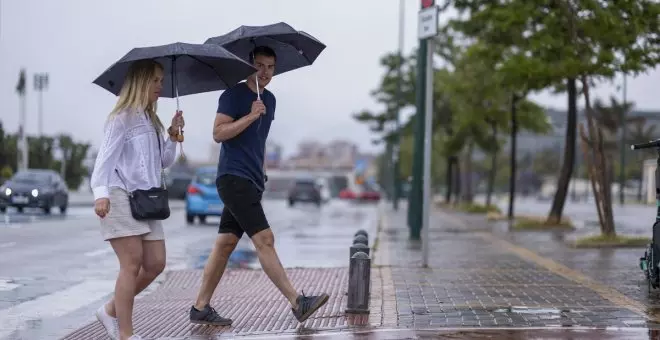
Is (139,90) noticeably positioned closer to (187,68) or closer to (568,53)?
(187,68)

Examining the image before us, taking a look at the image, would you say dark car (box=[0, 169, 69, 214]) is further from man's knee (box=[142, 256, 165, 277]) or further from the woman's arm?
the woman's arm

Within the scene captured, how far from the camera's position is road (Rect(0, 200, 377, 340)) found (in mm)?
8938

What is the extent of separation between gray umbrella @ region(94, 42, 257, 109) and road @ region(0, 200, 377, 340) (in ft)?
6.31

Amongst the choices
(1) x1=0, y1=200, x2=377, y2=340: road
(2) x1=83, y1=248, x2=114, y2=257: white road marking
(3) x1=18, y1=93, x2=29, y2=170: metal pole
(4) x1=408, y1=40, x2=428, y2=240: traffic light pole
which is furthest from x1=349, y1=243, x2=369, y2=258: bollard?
(3) x1=18, y1=93, x2=29, y2=170: metal pole

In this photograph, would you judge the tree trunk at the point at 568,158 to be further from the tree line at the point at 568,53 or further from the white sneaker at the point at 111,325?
the white sneaker at the point at 111,325

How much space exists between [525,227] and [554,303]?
15302 millimetres

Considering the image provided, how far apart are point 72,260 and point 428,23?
567 cm

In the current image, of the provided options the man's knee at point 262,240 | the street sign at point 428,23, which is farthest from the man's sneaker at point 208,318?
the street sign at point 428,23

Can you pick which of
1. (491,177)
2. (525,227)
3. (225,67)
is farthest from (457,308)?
(491,177)

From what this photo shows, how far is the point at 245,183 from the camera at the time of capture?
756cm

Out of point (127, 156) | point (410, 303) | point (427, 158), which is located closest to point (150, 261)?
point (127, 156)

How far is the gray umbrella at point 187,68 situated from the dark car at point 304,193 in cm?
4522

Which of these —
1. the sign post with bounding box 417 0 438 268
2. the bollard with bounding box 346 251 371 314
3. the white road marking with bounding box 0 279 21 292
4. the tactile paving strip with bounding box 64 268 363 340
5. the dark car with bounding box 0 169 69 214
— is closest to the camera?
the tactile paving strip with bounding box 64 268 363 340

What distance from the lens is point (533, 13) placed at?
2045cm
